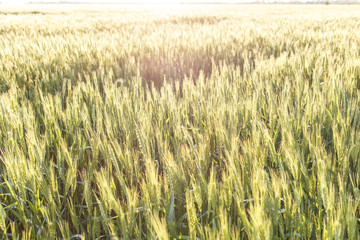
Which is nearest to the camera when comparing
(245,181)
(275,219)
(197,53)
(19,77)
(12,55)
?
(275,219)

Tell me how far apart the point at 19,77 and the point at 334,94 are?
217 centimetres

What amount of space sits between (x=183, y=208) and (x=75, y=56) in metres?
2.32

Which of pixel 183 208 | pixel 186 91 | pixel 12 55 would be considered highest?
pixel 12 55

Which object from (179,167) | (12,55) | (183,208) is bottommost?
(183,208)

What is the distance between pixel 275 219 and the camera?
0.64m

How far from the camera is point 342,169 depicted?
822mm

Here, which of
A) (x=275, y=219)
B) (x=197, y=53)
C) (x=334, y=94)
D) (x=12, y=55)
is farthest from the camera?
(x=197, y=53)

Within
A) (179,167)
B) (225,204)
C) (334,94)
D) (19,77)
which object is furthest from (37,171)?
(19,77)

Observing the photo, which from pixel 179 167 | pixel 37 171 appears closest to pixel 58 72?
pixel 37 171

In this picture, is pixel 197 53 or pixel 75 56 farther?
pixel 197 53

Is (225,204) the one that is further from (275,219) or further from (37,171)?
(37,171)

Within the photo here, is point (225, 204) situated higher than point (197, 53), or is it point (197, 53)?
point (197, 53)

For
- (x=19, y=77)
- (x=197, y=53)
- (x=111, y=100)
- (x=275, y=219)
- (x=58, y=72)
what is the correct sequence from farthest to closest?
(x=197, y=53), (x=58, y=72), (x=19, y=77), (x=111, y=100), (x=275, y=219)

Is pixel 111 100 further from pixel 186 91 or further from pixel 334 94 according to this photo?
pixel 334 94
